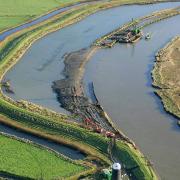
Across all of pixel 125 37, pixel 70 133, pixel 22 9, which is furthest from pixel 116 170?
pixel 22 9

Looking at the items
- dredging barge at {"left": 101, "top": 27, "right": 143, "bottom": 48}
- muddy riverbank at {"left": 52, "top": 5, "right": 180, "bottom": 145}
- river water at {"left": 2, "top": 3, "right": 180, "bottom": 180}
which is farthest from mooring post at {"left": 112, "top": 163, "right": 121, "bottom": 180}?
dredging barge at {"left": 101, "top": 27, "right": 143, "bottom": 48}

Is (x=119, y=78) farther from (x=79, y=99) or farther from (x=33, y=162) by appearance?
(x=33, y=162)

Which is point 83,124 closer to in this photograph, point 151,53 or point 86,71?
point 86,71

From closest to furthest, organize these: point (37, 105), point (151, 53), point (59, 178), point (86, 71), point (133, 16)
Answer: point (59, 178), point (37, 105), point (86, 71), point (151, 53), point (133, 16)

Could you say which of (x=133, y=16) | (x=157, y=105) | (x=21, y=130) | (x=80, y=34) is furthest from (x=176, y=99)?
(x=133, y=16)

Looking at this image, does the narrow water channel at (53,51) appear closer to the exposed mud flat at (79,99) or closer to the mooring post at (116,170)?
the exposed mud flat at (79,99)

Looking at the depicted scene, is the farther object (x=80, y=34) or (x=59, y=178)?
(x=80, y=34)

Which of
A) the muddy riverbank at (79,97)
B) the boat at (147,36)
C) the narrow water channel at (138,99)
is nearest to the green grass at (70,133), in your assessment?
the muddy riverbank at (79,97)
